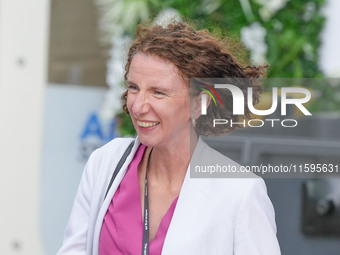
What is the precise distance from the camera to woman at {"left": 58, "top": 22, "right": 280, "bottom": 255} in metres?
1.92

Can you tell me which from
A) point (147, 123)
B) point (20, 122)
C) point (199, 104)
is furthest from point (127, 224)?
point (20, 122)

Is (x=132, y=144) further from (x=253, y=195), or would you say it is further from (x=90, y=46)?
(x=90, y=46)

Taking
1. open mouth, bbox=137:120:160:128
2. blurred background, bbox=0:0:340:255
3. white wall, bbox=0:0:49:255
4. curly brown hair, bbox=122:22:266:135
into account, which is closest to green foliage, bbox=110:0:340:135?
blurred background, bbox=0:0:340:255

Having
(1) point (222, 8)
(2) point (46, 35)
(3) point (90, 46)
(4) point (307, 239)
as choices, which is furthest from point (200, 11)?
(4) point (307, 239)

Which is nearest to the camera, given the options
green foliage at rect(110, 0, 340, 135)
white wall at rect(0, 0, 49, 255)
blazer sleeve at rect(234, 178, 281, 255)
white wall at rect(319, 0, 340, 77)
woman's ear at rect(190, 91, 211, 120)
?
blazer sleeve at rect(234, 178, 281, 255)

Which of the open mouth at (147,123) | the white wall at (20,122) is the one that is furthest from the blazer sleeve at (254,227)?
the white wall at (20,122)

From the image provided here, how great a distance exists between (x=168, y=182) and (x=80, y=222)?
0.95ft

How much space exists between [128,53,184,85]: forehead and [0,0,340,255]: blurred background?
5.19ft

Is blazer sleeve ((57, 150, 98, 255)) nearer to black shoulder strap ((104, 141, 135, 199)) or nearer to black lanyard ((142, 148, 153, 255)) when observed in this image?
black shoulder strap ((104, 141, 135, 199))

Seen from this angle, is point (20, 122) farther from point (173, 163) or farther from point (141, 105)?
point (141, 105)

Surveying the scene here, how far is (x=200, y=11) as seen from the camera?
5.22 m

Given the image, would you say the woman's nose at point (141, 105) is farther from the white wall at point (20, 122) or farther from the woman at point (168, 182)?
the white wall at point (20, 122)

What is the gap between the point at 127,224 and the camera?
1.99 m

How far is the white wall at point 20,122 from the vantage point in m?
4.35
